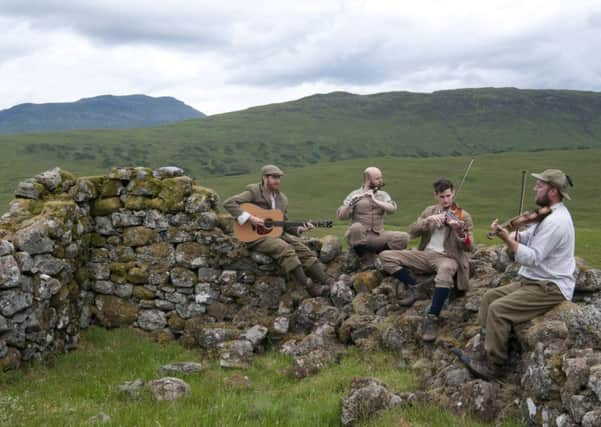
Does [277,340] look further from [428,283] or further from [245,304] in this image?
[428,283]

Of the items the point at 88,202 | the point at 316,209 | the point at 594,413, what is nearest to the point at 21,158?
the point at 316,209

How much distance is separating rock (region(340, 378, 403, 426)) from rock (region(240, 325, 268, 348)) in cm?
386

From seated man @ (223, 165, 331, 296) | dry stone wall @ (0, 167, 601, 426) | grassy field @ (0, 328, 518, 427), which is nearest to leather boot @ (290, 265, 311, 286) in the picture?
seated man @ (223, 165, 331, 296)

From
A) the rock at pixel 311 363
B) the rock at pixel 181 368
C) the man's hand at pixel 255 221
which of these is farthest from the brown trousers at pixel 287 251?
the rock at pixel 181 368

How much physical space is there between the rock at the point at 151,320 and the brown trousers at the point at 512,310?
761cm

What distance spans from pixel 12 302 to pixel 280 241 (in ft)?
19.1

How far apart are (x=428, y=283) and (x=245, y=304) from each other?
447 centimetres

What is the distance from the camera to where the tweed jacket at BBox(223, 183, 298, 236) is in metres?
13.2

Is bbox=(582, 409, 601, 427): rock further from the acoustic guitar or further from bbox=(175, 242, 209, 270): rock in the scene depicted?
bbox=(175, 242, 209, 270): rock

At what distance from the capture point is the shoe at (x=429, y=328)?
1043 cm

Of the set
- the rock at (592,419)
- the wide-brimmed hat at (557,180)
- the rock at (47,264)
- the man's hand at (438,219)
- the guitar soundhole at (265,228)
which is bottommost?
the rock at (592,419)

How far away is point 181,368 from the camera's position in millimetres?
10328

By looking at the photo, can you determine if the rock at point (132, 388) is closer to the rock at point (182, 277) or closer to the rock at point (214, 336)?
the rock at point (214, 336)

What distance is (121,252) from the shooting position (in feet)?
44.9
